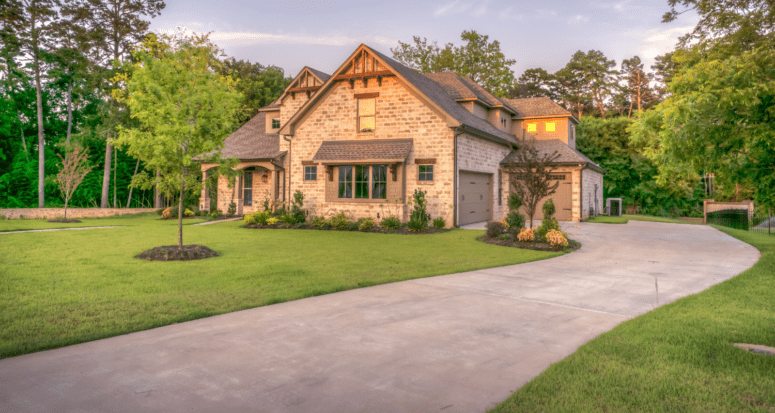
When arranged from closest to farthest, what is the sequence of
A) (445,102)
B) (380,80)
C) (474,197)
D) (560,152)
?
(380,80) → (445,102) → (474,197) → (560,152)

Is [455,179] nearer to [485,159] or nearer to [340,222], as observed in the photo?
[485,159]

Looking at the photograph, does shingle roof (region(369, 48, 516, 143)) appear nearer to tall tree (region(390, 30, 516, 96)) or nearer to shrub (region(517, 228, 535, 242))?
shrub (region(517, 228, 535, 242))

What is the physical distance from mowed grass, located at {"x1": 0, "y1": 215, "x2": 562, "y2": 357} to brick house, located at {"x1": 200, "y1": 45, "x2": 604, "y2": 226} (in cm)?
372

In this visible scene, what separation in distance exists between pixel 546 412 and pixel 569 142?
2507cm

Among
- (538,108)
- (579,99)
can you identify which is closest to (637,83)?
(579,99)

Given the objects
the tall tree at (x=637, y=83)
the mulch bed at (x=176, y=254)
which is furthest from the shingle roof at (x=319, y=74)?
the tall tree at (x=637, y=83)

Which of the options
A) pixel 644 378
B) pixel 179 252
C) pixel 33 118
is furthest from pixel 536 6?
pixel 33 118

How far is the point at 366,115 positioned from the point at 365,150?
1.74 meters

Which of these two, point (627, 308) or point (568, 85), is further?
point (568, 85)

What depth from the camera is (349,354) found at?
13.9 ft

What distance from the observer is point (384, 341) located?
4645 millimetres

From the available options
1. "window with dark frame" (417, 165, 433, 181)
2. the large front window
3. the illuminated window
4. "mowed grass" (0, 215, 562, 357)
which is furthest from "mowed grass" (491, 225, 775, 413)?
the illuminated window

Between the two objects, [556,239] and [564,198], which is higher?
[564,198]

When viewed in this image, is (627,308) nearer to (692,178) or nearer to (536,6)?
(536,6)
